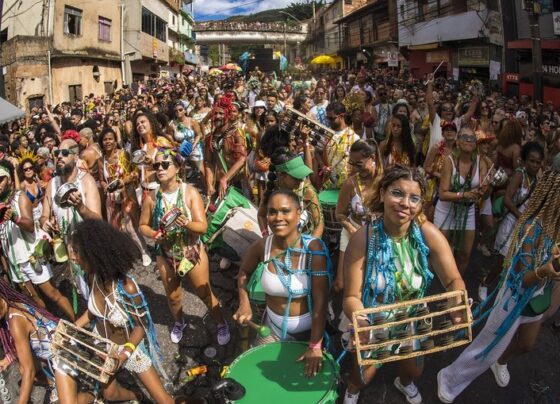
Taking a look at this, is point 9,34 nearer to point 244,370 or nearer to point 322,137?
point 322,137

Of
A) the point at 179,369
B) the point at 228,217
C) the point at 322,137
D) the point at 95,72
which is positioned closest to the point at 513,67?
the point at 322,137

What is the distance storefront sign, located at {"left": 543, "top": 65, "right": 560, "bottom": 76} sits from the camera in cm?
1368

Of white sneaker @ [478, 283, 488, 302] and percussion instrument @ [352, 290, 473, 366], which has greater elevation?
percussion instrument @ [352, 290, 473, 366]

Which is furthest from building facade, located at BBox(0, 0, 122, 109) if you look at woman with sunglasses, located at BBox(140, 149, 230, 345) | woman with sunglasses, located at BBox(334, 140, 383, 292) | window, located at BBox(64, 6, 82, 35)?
woman with sunglasses, located at BBox(334, 140, 383, 292)

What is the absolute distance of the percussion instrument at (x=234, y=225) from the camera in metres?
4.34

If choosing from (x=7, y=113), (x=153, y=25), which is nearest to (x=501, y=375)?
(x=7, y=113)

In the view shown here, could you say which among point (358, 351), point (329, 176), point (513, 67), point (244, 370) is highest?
point (513, 67)

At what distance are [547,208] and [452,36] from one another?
23.2 meters

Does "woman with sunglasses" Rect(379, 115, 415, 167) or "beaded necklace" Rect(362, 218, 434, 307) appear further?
"woman with sunglasses" Rect(379, 115, 415, 167)

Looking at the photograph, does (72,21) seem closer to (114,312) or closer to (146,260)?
(146,260)

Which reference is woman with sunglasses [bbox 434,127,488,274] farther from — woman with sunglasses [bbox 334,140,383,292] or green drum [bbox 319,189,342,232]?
green drum [bbox 319,189,342,232]

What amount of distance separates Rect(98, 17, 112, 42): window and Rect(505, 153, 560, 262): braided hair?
26.8m

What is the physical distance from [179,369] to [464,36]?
22.8 metres

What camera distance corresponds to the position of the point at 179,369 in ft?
11.8
